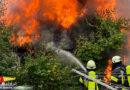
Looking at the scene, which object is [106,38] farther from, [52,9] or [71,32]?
[52,9]

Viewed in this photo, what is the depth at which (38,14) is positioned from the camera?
1266 centimetres

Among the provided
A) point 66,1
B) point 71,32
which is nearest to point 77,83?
point 71,32

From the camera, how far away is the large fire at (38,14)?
40.0 ft

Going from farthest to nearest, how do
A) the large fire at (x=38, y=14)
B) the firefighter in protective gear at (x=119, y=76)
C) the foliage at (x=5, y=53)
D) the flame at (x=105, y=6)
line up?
the large fire at (x=38, y=14)
the flame at (x=105, y=6)
the foliage at (x=5, y=53)
the firefighter in protective gear at (x=119, y=76)

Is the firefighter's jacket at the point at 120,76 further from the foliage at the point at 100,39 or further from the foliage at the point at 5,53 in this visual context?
the foliage at the point at 5,53

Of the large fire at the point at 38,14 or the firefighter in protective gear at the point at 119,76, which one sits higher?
the large fire at the point at 38,14

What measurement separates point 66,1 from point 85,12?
1.55 metres

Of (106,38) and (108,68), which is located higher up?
(106,38)

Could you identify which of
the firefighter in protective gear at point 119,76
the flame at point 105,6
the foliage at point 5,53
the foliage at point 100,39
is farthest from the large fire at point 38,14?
the firefighter in protective gear at point 119,76

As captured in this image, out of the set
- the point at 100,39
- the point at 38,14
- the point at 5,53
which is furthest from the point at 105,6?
the point at 5,53

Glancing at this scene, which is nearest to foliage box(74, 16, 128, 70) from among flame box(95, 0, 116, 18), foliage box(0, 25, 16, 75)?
flame box(95, 0, 116, 18)

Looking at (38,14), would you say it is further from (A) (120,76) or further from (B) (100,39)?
(A) (120,76)

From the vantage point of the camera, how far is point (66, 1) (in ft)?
41.7

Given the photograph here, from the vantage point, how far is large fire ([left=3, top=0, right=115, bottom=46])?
12.2 m
